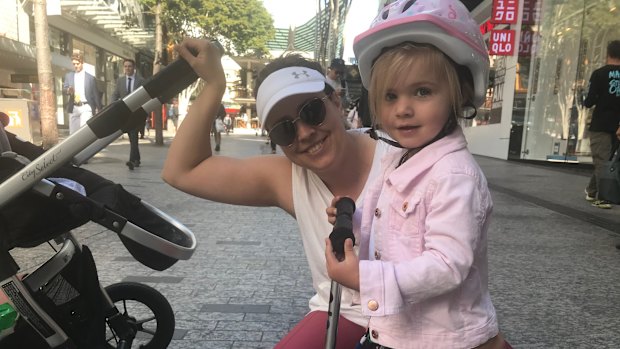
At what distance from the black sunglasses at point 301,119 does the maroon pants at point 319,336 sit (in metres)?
0.58


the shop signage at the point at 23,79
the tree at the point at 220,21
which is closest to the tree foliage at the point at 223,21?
the tree at the point at 220,21

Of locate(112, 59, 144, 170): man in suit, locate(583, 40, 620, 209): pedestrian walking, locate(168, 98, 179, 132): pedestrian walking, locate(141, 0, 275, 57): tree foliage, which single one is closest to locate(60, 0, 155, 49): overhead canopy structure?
locate(141, 0, 275, 57): tree foliage

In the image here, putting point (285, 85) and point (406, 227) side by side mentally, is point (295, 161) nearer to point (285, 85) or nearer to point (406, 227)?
point (285, 85)

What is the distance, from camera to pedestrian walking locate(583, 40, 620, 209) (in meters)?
5.82

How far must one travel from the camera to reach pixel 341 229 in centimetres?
102

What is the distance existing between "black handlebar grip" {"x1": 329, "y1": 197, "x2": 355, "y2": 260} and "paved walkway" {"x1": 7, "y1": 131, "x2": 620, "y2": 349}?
1512 mm

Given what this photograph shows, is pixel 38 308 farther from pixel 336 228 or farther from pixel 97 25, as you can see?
pixel 97 25

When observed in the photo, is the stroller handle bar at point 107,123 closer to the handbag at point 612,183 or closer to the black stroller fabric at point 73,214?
the black stroller fabric at point 73,214

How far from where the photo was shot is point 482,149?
15.5m

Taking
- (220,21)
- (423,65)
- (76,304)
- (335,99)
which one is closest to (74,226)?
(76,304)

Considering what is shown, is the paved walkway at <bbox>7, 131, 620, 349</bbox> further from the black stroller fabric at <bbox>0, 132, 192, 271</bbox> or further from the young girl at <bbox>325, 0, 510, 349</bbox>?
the young girl at <bbox>325, 0, 510, 349</bbox>

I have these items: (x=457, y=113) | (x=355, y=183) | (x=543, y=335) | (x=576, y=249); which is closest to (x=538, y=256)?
(x=576, y=249)

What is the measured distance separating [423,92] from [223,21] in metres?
24.8

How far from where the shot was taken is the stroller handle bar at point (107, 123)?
1359mm
